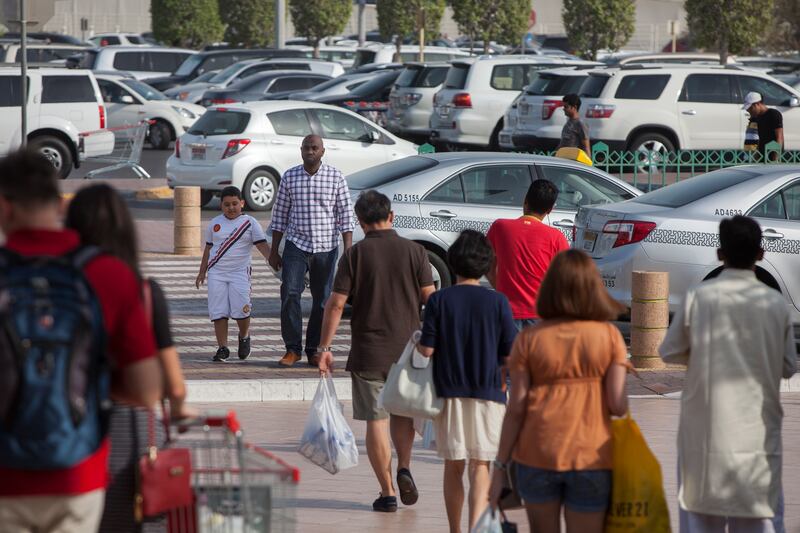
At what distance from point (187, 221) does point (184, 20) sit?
35515 mm

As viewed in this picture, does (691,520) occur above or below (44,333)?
below

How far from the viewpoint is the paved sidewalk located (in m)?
7.26

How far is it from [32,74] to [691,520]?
21.8 m

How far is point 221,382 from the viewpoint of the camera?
10.3 metres

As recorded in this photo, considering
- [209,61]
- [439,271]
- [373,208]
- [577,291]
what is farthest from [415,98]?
[577,291]

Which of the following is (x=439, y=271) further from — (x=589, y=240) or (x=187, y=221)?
(x=187, y=221)

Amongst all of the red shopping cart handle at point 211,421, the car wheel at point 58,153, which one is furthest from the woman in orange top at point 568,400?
the car wheel at point 58,153

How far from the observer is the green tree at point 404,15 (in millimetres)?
45219

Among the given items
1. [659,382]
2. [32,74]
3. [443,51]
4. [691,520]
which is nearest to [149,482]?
[691,520]

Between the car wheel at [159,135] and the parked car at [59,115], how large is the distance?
535 centimetres

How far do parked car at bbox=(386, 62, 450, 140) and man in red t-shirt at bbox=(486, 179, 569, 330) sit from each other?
20.1 metres

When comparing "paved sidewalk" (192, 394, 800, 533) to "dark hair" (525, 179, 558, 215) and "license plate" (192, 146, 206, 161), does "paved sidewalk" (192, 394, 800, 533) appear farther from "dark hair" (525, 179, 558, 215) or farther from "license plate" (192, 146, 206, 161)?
"license plate" (192, 146, 206, 161)

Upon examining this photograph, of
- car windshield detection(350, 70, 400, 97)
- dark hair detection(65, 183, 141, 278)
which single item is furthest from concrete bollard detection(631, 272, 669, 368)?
car windshield detection(350, 70, 400, 97)

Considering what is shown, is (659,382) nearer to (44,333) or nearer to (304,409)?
(304,409)
